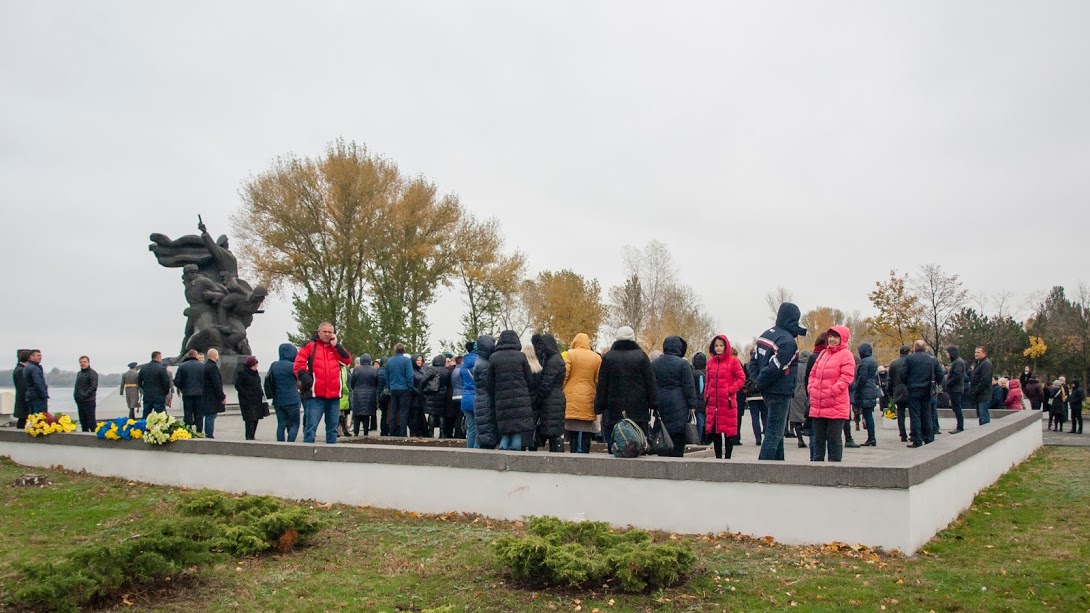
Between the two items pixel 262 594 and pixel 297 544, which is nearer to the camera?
pixel 262 594

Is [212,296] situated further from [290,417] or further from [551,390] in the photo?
[551,390]

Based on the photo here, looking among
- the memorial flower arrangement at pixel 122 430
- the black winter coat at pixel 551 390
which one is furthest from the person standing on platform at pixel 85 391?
the black winter coat at pixel 551 390

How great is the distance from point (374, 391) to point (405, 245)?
94.3ft

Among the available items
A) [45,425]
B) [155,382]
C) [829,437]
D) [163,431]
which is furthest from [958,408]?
[45,425]

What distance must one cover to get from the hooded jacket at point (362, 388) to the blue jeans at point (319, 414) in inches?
147

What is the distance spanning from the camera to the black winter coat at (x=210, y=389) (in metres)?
14.4

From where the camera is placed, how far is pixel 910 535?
7152 millimetres

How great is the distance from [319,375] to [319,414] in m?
0.65

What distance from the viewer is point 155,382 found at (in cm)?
1574

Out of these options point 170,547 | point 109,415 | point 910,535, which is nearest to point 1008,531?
point 910,535

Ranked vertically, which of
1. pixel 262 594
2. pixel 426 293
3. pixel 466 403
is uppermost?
pixel 426 293

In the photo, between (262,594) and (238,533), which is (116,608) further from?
(238,533)

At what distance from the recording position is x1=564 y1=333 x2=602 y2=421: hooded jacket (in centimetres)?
1099

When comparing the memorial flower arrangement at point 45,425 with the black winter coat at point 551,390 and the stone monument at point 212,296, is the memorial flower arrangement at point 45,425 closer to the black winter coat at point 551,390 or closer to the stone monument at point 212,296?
the black winter coat at point 551,390
